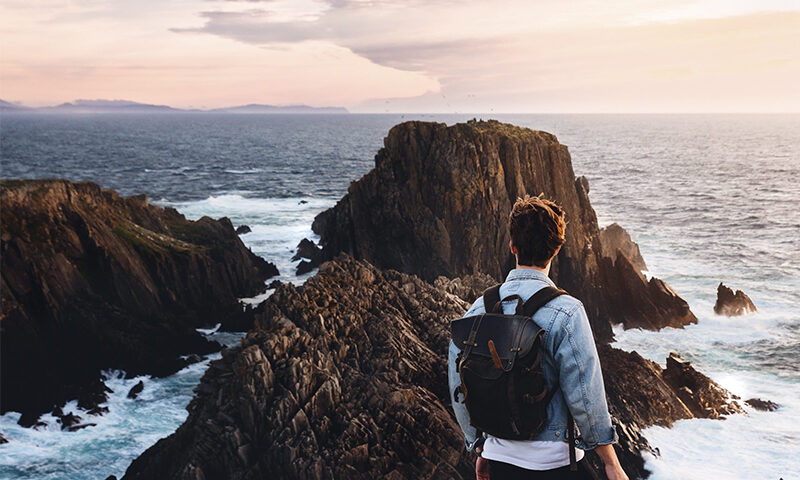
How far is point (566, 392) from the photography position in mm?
4246

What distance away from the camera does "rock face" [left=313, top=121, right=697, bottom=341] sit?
37.5m

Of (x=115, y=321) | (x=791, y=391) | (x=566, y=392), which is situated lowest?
(x=791, y=391)

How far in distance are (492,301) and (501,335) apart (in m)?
0.31

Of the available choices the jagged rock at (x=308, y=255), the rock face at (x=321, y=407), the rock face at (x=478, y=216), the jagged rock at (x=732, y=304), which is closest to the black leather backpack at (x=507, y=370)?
the rock face at (x=321, y=407)

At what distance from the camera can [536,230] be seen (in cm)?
440

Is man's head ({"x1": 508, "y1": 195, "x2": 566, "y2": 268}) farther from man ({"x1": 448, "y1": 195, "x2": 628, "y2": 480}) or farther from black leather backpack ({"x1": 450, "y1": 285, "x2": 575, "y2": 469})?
black leather backpack ({"x1": 450, "y1": 285, "x2": 575, "y2": 469})

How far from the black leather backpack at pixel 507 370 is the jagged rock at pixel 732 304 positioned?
39.8m

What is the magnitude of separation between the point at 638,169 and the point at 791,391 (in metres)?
97.5

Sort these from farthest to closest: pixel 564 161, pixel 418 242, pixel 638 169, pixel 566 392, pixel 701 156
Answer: pixel 701 156
pixel 638 169
pixel 564 161
pixel 418 242
pixel 566 392

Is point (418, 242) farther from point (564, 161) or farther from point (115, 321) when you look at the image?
point (115, 321)

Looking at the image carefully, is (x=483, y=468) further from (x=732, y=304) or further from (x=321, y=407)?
(x=732, y=304)

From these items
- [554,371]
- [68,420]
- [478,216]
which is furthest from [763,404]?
[68,420]

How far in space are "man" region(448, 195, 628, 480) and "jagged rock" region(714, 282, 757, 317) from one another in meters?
39.5

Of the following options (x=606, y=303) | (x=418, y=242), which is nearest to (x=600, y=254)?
(x=606, y=303)
